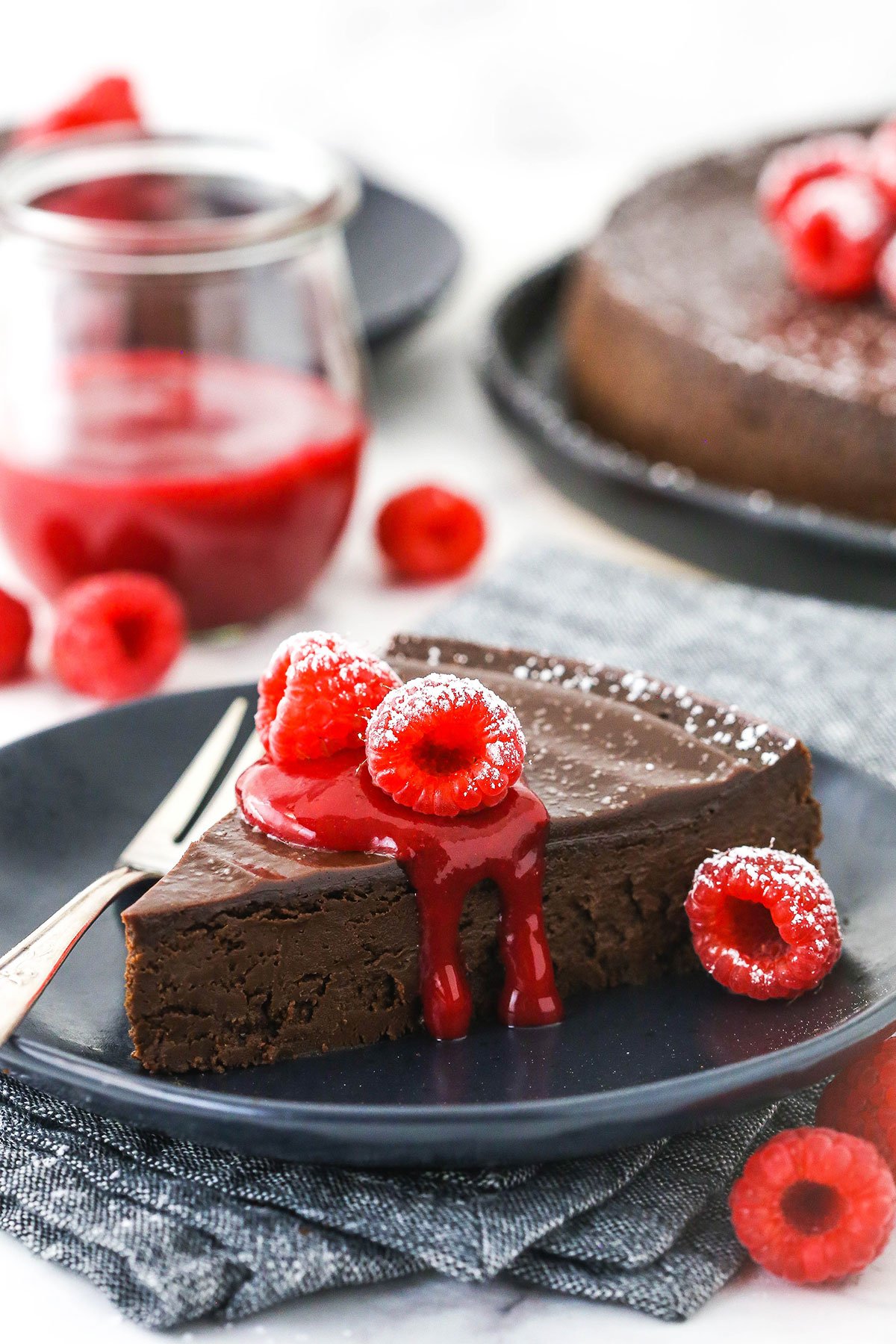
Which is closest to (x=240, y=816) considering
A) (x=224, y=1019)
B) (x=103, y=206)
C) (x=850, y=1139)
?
(x=224, y=1019)

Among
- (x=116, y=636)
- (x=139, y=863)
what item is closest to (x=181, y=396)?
(x=116, y=636)

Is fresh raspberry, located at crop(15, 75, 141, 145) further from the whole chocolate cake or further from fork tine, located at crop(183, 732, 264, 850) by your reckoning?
fork tine, located at crop(183, 732, 264, 850)

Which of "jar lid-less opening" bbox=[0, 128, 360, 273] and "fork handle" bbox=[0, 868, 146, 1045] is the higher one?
"jar lid-less opening" bbox=[0, 128, 360, 273]

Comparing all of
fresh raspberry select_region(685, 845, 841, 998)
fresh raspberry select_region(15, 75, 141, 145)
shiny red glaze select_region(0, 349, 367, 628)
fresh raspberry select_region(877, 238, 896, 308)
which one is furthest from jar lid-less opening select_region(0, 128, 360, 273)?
fresh raspberry select_region(685, 845, 841, 998)

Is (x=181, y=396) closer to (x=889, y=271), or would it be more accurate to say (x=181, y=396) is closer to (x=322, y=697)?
(x=322, y=697)

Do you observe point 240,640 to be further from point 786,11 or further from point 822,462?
point 786,11

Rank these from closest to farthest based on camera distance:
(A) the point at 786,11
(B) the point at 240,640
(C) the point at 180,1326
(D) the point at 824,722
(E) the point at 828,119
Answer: (C) the point at 180,1326, (D) the point at 824,722, (B) the point at 240,640, (E) the point at 828,119, (A) the point at 786,11
